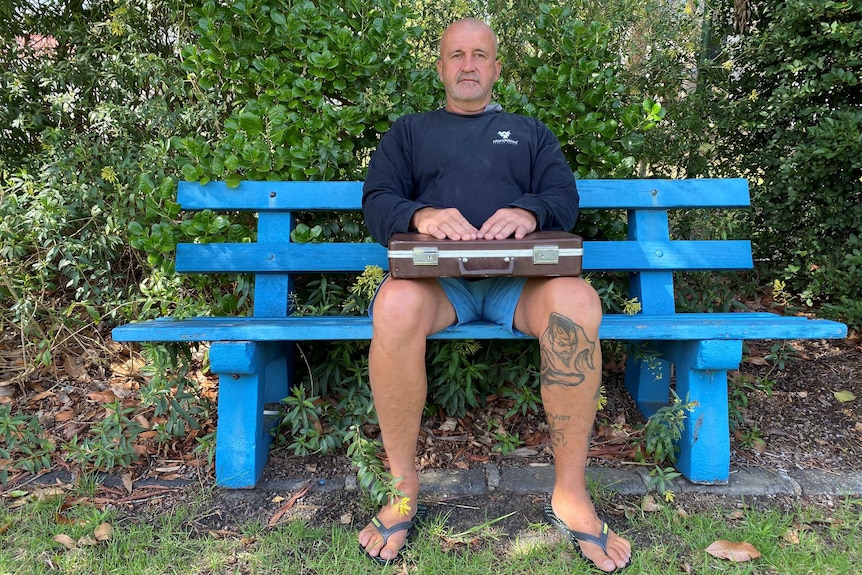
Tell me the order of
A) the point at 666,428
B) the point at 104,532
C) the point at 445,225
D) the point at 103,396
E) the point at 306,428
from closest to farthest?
the point at 104,532, the point at 445,225, the point at 666,428, the point at 306,428, the point at 103,396

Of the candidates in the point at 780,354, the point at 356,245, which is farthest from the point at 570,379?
the point at 780,354

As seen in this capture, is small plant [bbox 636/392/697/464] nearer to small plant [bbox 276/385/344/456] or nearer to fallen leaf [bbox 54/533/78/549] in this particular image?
small plant [bbox 276/385/344/456]

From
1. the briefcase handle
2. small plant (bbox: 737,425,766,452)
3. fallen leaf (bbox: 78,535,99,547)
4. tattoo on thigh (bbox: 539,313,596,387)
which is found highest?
the briefcase handle

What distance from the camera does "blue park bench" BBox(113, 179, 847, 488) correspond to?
2408 mm

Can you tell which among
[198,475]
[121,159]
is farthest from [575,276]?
[121,159]

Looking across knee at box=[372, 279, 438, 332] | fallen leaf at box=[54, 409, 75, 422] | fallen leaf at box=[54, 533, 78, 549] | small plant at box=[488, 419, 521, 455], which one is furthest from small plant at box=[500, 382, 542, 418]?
fallen leaf at box=[54, 409, 75, 422]

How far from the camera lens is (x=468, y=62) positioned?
8.75 ft

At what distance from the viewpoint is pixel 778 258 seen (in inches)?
147

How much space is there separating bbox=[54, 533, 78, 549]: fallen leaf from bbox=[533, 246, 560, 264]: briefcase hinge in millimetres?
1756

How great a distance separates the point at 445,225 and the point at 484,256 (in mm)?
199

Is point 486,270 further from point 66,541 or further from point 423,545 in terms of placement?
point 66,541

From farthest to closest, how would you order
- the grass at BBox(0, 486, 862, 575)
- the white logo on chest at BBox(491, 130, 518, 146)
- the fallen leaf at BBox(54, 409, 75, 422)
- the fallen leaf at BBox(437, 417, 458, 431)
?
the fallen leaf at BBox(54, 409, 75, 422), the fallen leaf at BBox(437, 417, 458, 431), the white logo on chest at BBox(491, 130, 518, 146), the grass at BBox(0, 486, 862, 575)

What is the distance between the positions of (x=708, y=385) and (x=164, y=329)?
2022mm

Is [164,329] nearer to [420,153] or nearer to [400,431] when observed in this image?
[400,431]
